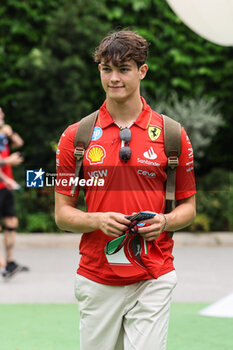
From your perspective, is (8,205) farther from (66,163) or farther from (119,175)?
(119,175)

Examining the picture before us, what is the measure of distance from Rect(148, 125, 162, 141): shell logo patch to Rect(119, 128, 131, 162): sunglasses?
0.34 ft

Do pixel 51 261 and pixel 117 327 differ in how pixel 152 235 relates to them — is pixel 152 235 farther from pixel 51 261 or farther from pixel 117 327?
pixel 51 261

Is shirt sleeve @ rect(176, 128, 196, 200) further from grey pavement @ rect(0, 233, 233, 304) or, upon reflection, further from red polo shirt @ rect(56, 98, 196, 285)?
grey pavement @ rect(0, 233, 233, 304)

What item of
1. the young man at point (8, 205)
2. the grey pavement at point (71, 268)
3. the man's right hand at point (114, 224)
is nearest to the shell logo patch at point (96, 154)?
the man's right hand at point (114, 224)

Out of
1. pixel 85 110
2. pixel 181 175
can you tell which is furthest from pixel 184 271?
pixel 181 175

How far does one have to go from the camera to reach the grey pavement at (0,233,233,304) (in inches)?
313

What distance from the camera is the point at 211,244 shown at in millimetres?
11992

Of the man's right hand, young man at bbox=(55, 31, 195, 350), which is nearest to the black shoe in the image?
young man at bbox=(55, 31, 195, 350)

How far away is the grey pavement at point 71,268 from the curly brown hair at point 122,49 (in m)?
4.65

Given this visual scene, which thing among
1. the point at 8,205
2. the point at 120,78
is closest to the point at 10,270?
the point at 8,205

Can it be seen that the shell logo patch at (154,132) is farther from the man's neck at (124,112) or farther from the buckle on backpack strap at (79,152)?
the buckle on backpack strap at (79,152)

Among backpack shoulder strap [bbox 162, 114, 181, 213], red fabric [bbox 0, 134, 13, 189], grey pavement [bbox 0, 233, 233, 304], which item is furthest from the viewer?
red fabric [bbox 0, 134, 13, 189]

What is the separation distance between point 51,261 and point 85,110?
3.72m

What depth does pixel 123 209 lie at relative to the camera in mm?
3316
